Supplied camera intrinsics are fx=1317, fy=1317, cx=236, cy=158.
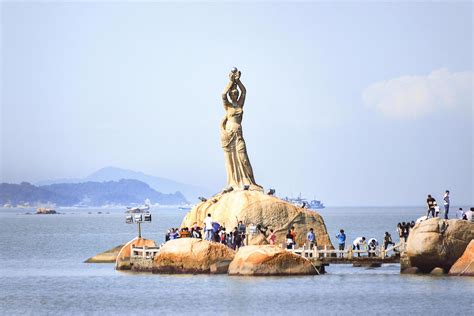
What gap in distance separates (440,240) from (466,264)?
1.34 meters

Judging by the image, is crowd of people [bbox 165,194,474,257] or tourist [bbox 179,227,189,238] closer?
crowd of people [bbox 165,194,474,257]

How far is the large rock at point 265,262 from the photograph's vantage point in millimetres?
50656

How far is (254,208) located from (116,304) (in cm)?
1095

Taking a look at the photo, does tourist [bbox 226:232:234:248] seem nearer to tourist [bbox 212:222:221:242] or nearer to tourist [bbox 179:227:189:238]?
tourist [bbox 212:222:221:242]

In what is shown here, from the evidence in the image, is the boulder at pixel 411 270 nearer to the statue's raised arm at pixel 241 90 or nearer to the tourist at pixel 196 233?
the tourist at pixel 196 233

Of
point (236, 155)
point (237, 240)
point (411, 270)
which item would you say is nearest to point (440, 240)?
point (411, 270)

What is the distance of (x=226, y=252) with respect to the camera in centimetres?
5250

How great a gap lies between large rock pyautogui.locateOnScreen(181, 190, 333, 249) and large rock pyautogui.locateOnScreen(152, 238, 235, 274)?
3.45m

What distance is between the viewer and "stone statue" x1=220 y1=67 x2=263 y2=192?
58719 mm

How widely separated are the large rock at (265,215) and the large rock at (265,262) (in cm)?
432

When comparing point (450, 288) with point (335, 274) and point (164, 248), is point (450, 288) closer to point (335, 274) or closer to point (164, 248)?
point (335, 274)

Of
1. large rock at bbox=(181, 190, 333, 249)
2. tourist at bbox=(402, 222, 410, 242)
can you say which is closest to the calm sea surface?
tourist at bbox=(402, 222, 410, 242)

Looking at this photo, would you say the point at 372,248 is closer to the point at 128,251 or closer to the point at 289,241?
the point at 289,241

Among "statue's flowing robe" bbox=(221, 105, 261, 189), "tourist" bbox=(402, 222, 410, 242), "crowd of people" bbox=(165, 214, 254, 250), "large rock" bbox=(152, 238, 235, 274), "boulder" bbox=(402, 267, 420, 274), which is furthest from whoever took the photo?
"statue's flowing robe" bbox=(221, 105, 261, 189)
